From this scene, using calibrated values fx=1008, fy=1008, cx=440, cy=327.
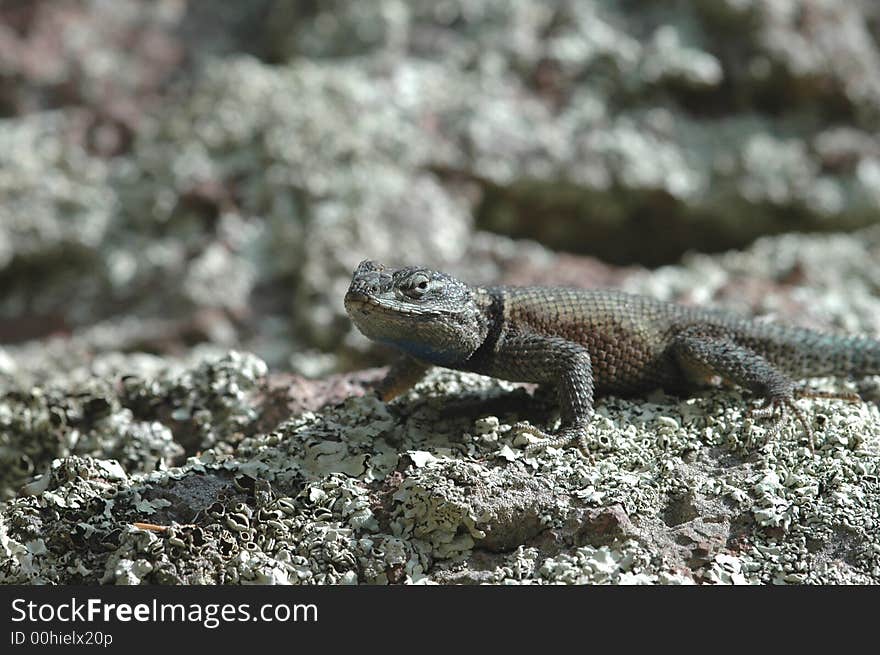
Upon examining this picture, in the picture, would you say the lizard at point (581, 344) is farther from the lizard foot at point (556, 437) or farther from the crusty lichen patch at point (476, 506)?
the crusty lichen patch at point (476, 506)

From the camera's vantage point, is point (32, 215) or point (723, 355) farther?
point (32, 215)

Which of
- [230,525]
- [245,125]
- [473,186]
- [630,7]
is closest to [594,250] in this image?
[473,186]

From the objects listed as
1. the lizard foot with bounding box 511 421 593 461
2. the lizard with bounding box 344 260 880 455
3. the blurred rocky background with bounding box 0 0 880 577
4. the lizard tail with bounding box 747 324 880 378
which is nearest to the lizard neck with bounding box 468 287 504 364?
the lizard with bounding box 344 260 880 455

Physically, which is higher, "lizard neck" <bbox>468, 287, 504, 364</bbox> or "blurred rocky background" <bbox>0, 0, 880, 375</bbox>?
"blurred rocky background" <bbox>0, 0, 880, 375</bbox>

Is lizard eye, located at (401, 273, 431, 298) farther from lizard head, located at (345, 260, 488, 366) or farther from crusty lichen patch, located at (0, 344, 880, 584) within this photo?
crusty lichen patch, located at (0, 344, 880, 584)

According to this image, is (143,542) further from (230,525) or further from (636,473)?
(636,473)

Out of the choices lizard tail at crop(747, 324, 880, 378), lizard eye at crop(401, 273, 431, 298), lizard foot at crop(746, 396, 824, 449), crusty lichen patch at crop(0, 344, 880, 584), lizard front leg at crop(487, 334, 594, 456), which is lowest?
crusty lichen patch at crop(0, 344, 880, 584)

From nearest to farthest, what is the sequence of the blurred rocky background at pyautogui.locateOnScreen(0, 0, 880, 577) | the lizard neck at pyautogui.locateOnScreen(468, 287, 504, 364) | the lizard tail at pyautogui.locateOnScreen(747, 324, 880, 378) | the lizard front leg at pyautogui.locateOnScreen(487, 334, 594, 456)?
1. the lizard front leg at pyautogui.locateOnScreen(487, 334, 594, 456)
2. the lizard neck at pyautogui.locateOnScreen(468, 287, 504, 364)
3. the lizard tail at pyautogui.locateOnScreen(747, 324, 880, 378)
4. the blurred rocky background at pyautogui.locateOnScreen(0, 0, 880, 577)

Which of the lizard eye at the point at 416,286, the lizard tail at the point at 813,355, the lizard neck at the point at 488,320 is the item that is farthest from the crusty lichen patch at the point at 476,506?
the lizard eye at the point at 416,286
